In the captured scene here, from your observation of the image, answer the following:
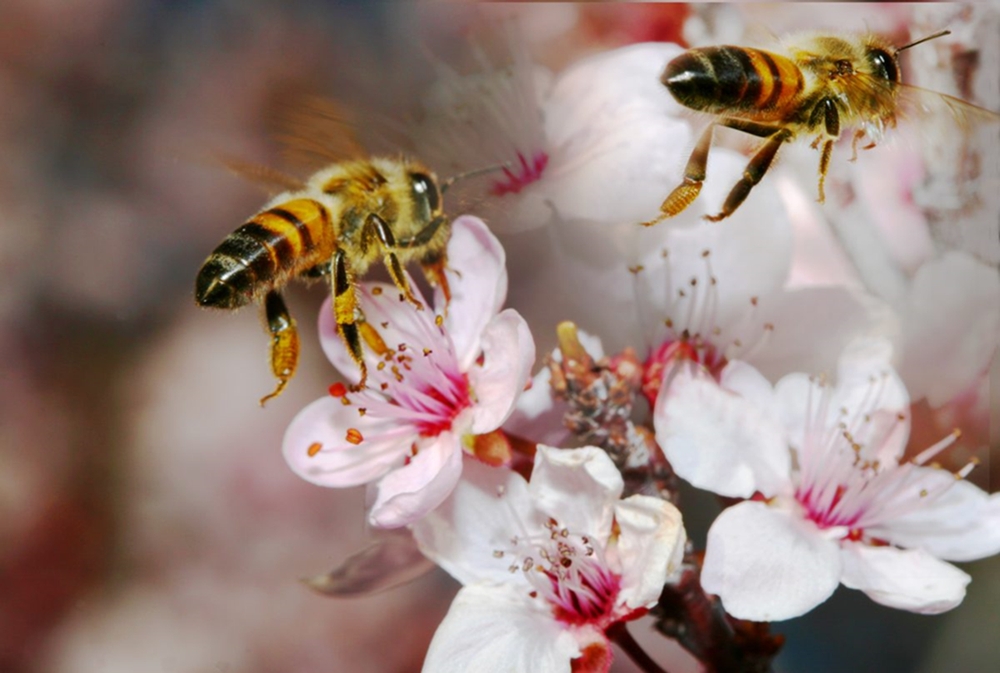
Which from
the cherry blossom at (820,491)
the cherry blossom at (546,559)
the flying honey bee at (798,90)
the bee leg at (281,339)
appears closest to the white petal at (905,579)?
the cherry blossom at (820,491)

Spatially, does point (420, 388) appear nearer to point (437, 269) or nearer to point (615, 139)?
point (437, 269)

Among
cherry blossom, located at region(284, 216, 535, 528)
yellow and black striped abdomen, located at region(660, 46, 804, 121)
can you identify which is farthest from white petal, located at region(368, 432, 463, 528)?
yellow and black striped abdomen, located at region(660, 46, 804, 121)

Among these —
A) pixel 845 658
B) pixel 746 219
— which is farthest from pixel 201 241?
pixel 845 658

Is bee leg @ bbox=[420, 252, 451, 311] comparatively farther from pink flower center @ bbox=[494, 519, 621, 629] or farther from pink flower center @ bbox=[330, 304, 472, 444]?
pink flower center @ bbox=[494, 519, 621, 629]

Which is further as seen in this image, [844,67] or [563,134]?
[563,134]

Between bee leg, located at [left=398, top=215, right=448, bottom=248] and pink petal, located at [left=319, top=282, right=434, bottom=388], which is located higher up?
bee leg, located at [left=398, top=215, right=448, bottom=248]

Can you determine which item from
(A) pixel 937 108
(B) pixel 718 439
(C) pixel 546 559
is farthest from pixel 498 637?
(A) pixel 937 108

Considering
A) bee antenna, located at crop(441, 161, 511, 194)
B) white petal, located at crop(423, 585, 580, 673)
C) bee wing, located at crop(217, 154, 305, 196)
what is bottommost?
white petal, located at crop(423, 585, 580, 673)

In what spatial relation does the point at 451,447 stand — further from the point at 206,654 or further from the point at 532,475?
the point at 206,654
